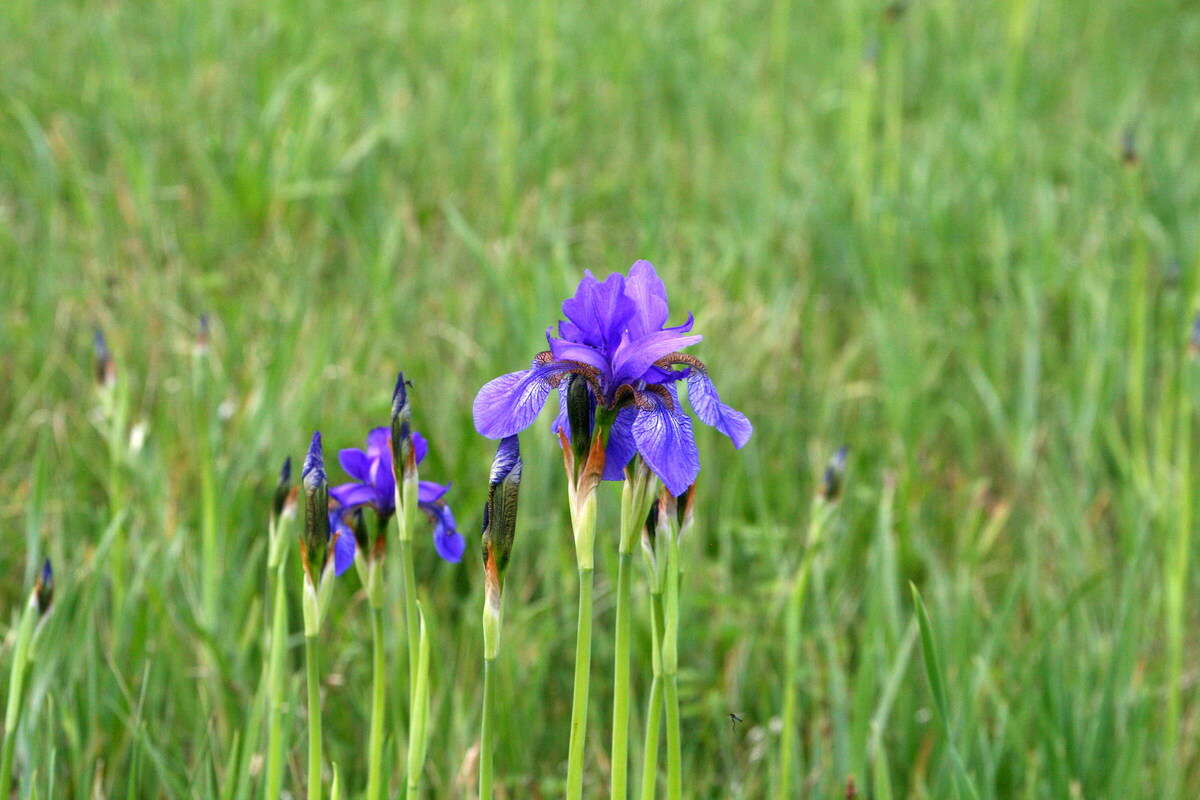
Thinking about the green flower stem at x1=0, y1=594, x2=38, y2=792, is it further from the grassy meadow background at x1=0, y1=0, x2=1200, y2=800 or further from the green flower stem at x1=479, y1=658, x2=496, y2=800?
the green flower stem at x1=479, y1=658, x2=496, y2=800

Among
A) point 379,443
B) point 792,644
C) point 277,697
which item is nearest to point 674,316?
point 792,644

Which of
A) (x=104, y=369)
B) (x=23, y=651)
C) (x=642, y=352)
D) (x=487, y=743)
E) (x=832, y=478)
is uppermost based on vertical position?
(x=104, y=369)

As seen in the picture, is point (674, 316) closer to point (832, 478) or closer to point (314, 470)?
point (832, 478)

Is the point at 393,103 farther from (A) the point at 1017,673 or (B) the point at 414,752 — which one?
(B) the point at 414,752

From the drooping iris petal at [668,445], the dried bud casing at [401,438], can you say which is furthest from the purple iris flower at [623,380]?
the dried bud casing at [401,438]

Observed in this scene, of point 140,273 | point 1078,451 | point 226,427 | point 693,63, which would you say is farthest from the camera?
point 693,63

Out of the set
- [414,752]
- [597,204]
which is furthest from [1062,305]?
[414,752]

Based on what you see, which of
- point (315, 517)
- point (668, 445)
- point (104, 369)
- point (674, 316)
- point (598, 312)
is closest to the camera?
point (668, 445)
